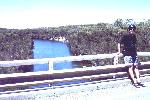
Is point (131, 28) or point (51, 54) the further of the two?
point (51, 54)

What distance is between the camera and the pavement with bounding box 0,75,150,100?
8430mm

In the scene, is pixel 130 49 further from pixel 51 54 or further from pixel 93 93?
pixel 51 54

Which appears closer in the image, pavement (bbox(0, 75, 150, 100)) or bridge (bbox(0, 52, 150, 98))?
pavement (bbox(0, 75, 150, 100))

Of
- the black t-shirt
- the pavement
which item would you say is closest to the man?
the black t-shirt

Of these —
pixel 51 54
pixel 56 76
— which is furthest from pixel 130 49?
pixel 51 54

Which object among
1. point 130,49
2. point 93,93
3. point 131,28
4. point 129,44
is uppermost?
point 131,28

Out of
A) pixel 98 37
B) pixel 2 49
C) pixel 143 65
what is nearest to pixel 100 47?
pixel 98 37

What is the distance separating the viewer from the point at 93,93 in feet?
29.4

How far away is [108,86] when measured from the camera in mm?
9797

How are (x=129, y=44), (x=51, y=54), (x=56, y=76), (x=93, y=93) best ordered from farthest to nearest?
1. (x=51, y=54)
2. (x=129, y=44)
3. (x=56, y=76)
4. (x=93, y=93)

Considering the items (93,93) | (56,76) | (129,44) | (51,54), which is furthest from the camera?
(51,54)

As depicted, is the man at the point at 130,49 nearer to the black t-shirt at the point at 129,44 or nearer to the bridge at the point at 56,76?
the black t-shirt at the point at 129,44

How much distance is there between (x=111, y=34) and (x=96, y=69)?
8722 centimetres

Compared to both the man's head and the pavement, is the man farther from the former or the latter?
the pavement
